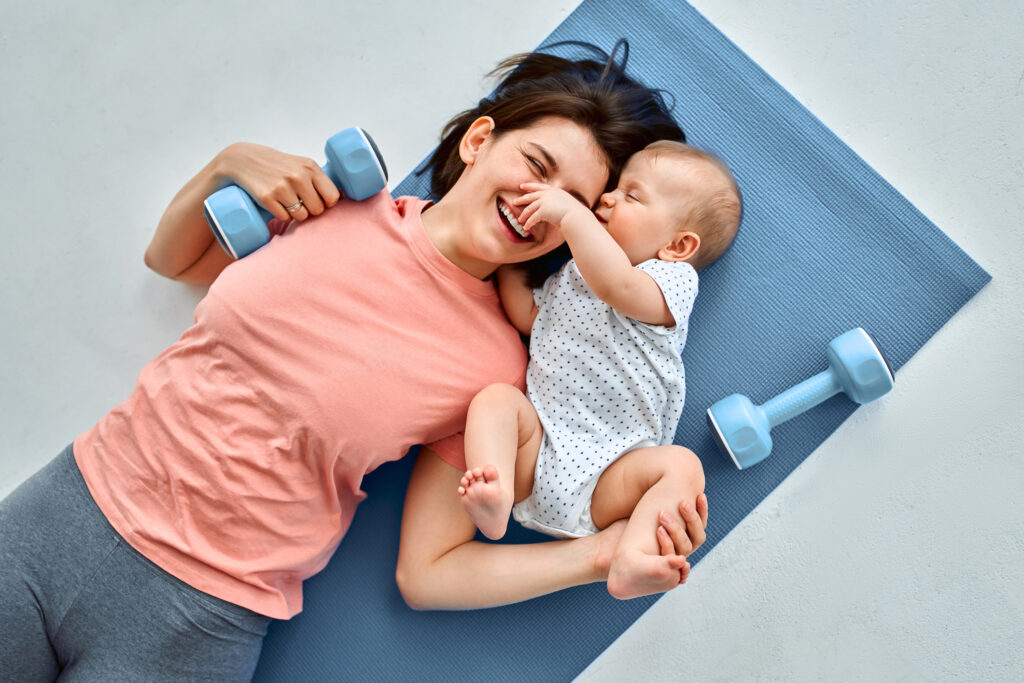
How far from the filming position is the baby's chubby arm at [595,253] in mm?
955

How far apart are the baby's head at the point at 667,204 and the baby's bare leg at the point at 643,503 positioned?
300 mm

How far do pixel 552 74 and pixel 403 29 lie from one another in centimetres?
37

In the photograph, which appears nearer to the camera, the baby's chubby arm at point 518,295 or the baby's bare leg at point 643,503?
the baby's bare leg at point 643,503

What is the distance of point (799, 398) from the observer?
1136 mm

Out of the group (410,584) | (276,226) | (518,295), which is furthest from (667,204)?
(410,584)

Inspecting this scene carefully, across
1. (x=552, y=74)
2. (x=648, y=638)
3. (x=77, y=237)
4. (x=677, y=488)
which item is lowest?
(x=77, y=237)

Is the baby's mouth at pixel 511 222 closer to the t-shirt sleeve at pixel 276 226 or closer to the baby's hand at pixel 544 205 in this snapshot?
the baby's hand at pixel 544 205

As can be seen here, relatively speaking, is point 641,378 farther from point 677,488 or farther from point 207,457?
point 207,457

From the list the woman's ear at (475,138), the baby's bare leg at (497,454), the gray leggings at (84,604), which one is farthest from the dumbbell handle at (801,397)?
the gray leggings at (84,604)

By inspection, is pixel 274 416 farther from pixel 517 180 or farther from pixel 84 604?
pixel 517 180

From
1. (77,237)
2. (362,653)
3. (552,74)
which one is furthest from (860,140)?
(77,237)

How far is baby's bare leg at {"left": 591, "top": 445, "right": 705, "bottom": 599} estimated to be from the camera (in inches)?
36.6

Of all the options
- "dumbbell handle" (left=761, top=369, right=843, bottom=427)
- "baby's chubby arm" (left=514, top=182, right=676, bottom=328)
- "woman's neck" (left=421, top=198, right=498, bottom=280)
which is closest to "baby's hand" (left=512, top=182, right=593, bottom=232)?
"baby's chubby arm" (left=514, top=182, right=676, bottom=328)

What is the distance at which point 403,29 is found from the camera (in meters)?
1.33
